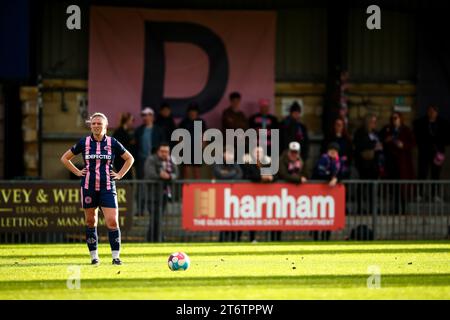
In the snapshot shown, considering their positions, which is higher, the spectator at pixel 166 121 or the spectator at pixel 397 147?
the spectator at pixel 166 121

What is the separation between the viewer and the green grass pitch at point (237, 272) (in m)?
12.1

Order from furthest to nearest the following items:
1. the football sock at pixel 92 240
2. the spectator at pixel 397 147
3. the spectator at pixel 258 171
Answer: the spectator at pixel 397 147
the spectator at pixel 258 171
the football sock at pixel 92 240

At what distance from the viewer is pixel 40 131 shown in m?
25.7

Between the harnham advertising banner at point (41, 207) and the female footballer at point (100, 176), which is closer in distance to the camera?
the female footballer at point (100, 176)

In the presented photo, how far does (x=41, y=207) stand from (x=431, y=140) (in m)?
9.25

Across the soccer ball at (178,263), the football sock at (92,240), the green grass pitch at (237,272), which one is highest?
the football sock at (92,240)

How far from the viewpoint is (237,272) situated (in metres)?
14.5

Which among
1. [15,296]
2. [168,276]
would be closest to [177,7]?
[168,276]

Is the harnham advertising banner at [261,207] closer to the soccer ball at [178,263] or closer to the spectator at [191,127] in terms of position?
the spectator at [191,127]

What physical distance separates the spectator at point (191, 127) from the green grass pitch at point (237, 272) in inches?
197

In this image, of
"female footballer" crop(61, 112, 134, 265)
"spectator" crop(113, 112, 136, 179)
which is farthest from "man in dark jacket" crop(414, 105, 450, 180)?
"female footballer" crop(61, 112, 134, 265)

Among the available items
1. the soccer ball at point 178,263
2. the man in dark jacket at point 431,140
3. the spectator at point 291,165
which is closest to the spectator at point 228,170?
the spectator at point 291,165
